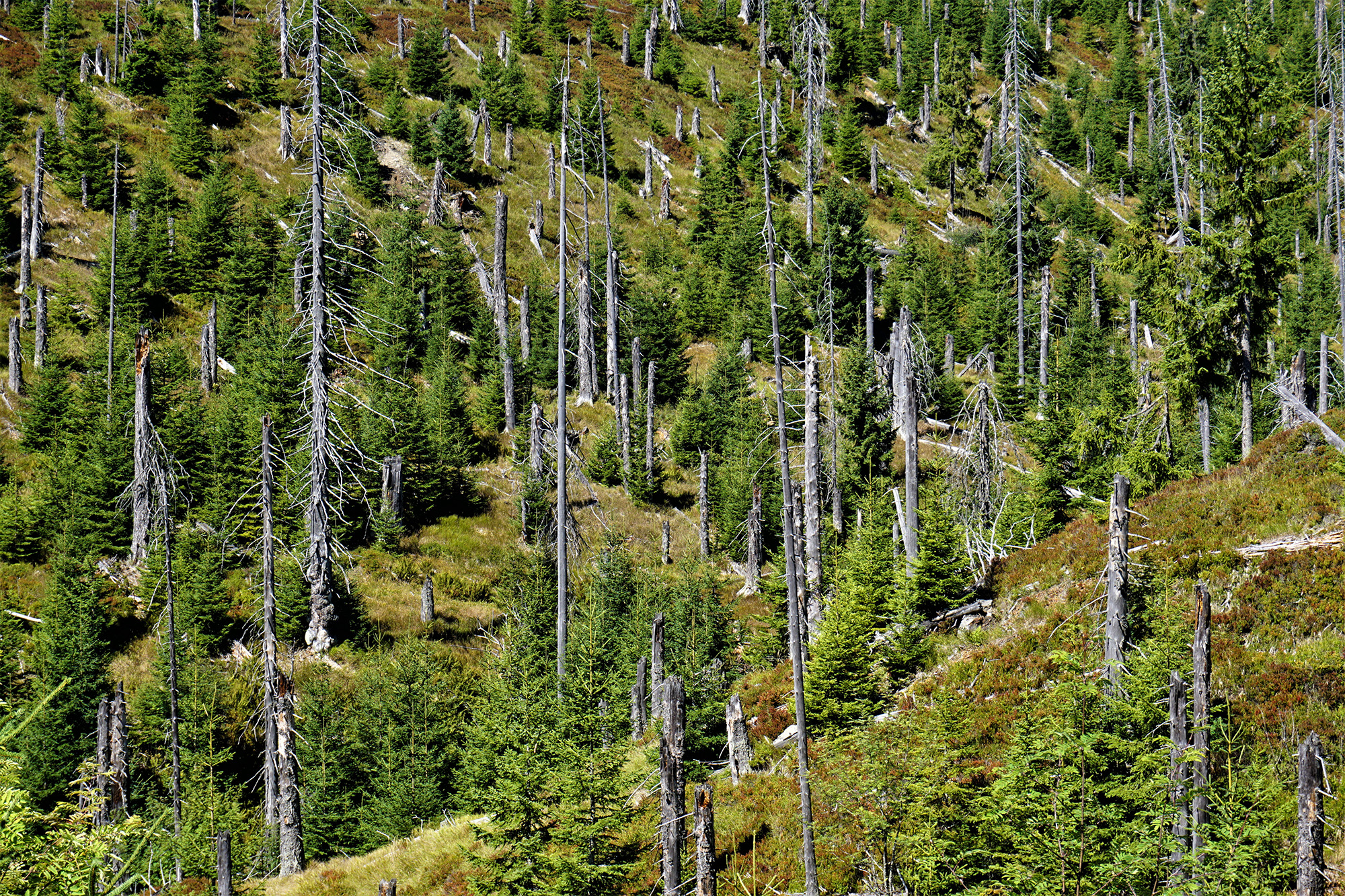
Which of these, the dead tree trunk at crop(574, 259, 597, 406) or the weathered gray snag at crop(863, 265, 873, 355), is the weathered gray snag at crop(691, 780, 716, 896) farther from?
the dead tree trunk at crop(574, 259, 597, 406)

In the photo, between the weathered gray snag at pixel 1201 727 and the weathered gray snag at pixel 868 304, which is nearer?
the weathered gray snag at pixel 1201 727

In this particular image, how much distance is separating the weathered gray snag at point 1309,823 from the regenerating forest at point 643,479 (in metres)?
0.04

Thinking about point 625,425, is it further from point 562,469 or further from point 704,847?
point 704,847

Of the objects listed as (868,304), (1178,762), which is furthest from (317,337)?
(868,304)

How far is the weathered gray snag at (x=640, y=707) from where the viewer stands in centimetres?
2548

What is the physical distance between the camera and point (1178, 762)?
385 inches

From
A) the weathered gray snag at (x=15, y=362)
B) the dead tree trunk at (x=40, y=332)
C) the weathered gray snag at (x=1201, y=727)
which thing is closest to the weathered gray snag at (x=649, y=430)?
the dead tree trunk at (x=40, y=332)

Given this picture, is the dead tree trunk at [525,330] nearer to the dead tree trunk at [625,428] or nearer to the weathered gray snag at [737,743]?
the dead tree trunk at [625,428]

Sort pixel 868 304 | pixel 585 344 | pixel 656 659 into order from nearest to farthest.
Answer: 1. pixel 656 659
2. pixel 868 304
3. pixel 585 344

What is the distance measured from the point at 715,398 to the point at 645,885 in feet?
116

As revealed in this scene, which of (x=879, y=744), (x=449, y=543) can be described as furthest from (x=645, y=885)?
(x=449, y=543)

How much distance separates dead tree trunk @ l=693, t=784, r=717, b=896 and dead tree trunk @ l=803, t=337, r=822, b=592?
10.1m

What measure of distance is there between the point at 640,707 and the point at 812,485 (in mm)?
8160

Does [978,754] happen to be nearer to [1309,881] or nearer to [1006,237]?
[1309,881]
